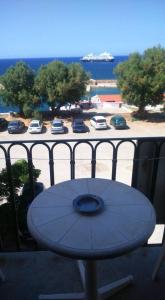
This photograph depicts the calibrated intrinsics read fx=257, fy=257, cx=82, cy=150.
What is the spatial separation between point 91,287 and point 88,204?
619mm

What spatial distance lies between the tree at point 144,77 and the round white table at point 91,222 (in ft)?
66.0

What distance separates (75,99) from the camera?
22.3 meters

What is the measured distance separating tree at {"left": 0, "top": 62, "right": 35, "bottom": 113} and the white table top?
69.5 feet

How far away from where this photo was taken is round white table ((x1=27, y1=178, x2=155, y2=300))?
1.21 meters

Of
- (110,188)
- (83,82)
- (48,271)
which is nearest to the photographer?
(110,188)

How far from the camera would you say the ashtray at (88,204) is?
1.40 metres

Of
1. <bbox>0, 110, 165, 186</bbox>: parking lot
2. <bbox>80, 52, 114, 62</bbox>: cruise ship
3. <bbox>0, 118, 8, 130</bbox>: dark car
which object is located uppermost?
<bbox>80, 52, 114, 62</bbox>: cruise ship

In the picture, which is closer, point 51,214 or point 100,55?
point 51,214

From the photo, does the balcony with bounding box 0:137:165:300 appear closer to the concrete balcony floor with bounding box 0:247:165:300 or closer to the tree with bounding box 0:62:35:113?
the concrete balcony floor with bounding box 0:247:165:300

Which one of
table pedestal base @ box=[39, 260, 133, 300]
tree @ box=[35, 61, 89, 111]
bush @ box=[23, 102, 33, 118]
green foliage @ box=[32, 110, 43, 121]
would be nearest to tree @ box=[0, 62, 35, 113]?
bush @ box=[23, 102, 33, 118]

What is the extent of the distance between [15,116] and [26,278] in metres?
22.3

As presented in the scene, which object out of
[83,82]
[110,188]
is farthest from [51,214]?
[83,82]

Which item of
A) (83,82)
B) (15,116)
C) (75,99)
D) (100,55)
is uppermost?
(100,55)

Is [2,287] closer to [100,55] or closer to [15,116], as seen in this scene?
[15,116]
